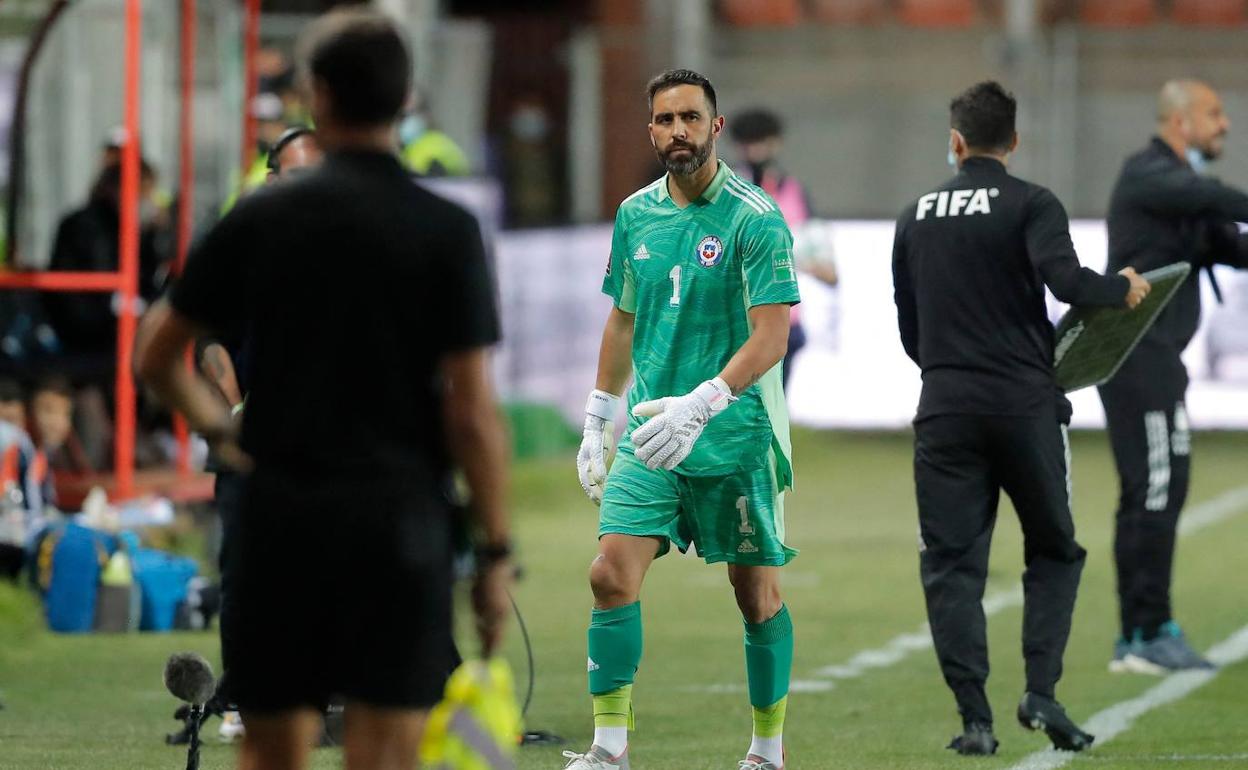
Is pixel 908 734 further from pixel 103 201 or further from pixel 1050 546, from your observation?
pixel 103 201

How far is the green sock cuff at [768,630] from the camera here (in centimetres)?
694

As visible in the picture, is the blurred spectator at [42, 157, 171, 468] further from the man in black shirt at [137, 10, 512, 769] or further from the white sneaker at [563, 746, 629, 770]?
the man in black shirt at [137, 10, 512, 769]

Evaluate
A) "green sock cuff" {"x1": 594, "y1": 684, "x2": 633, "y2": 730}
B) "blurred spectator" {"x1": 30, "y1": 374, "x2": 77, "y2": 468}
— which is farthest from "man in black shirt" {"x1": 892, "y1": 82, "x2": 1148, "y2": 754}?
"blurred spectator" {"x1": 30, "y1": 374, "x2": 77, "y2": 468}

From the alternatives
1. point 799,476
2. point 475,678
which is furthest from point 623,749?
point 799,476

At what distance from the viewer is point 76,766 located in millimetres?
7324

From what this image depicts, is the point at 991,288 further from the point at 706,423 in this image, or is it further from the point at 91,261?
the point at 91,261

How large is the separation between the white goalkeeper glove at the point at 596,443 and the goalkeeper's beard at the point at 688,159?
0.73 m

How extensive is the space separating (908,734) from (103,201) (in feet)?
23.9

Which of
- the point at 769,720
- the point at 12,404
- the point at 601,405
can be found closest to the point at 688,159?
the point at 601,405

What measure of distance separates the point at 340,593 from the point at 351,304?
20.2 inches

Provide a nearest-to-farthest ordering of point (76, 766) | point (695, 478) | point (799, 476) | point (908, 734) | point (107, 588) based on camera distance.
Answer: point (695, 478) < point (76, 766) < point (908, 734) < point (107, 588) < point (799, 476)

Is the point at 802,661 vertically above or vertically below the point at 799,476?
above

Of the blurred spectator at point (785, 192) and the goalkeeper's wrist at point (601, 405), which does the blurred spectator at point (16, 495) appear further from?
the goalkeeper's wrist at point (601, 405)

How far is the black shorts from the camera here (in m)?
4.18
